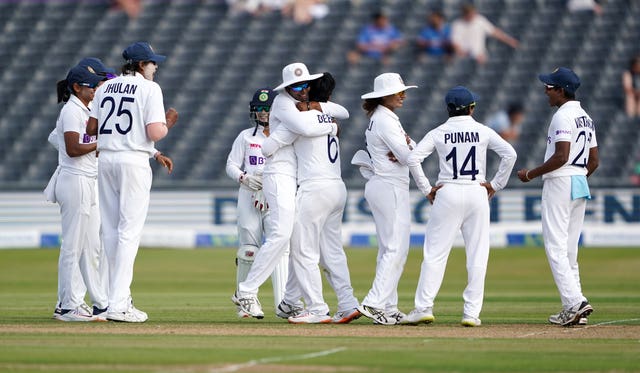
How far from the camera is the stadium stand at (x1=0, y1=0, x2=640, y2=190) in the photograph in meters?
30.5

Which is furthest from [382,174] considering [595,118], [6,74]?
[6,74]

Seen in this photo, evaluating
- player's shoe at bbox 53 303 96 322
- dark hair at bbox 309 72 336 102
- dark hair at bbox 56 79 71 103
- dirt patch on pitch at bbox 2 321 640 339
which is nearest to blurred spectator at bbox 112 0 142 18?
dark hair at bbox 56 79 71 103

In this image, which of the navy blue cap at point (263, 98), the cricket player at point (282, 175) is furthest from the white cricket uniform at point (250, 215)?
the cricket player at point (282, 175)

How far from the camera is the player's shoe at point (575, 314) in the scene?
41.2ft

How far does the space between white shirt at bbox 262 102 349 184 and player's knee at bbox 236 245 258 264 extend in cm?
Result: 154

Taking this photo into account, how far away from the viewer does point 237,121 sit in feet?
104

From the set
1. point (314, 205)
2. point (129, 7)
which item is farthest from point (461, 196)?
point (129, 7)

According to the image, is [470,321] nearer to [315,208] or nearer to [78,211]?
[315,208]

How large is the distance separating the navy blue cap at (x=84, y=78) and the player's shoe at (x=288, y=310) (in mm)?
2898

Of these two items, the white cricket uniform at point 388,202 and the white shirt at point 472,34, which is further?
the white shirt at point 472,34

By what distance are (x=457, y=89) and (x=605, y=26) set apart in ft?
67.4

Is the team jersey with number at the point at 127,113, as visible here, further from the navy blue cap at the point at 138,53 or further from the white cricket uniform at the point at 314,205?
the white cricket uniform at the point at 314,205

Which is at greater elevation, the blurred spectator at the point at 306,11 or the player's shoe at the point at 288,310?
the blurred spectator at the point at 306,11

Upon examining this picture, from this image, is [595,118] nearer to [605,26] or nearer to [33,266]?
[605,26]
